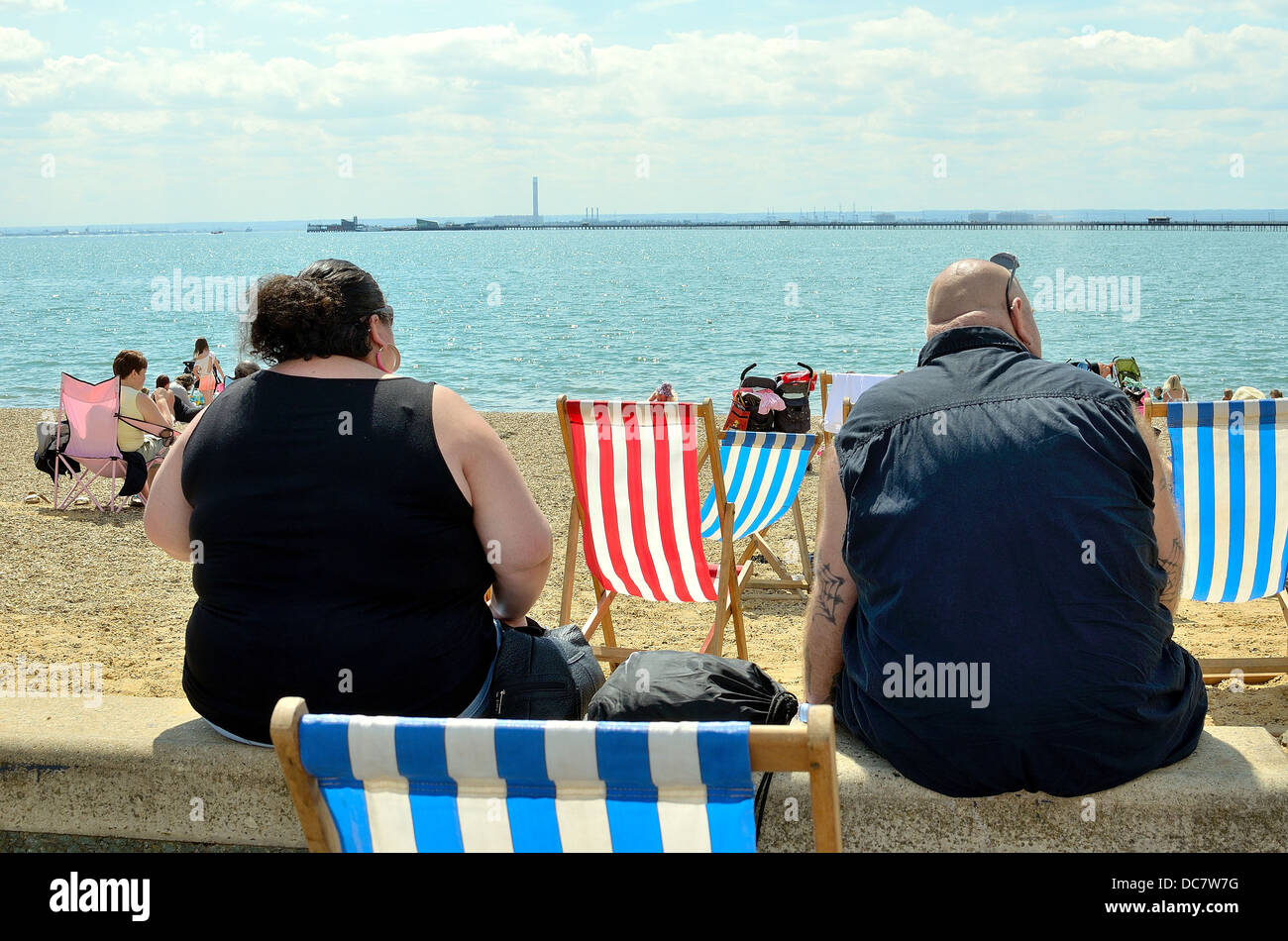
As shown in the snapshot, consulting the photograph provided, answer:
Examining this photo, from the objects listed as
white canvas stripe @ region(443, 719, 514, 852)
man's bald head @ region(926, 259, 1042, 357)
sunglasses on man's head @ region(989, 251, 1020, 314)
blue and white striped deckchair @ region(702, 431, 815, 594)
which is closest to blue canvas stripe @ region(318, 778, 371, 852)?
white canvas stripe @ region(443, 719, 514, 852)

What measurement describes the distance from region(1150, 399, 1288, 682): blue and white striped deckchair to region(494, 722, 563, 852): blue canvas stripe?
3.25 m

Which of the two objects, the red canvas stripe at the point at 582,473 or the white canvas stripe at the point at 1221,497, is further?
the red canvas stripe at the point at 582,473

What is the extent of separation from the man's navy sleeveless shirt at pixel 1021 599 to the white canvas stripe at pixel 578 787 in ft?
2.09

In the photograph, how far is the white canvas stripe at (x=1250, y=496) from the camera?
155 inches

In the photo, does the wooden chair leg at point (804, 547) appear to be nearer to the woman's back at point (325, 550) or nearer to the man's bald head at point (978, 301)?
the man's bald head at point (978, 301)

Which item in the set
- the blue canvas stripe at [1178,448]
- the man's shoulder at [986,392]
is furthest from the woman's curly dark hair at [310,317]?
the blue canvas stripe at [1178,448]

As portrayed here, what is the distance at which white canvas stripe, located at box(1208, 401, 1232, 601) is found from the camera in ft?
12.9

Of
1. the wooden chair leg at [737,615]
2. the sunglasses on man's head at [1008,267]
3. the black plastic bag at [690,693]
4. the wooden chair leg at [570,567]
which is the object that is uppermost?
the sunglasses on man's head at [1008,267]

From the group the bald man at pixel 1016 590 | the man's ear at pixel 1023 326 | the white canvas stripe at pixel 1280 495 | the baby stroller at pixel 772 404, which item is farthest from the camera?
the baby stroller at pixel 772 404

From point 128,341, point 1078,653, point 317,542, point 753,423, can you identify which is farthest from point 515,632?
point 128,341

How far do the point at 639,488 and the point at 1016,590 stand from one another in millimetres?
2674

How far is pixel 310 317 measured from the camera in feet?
7.14

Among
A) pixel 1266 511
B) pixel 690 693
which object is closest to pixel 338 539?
pixel 690 693

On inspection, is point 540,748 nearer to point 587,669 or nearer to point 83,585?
point 587,669
